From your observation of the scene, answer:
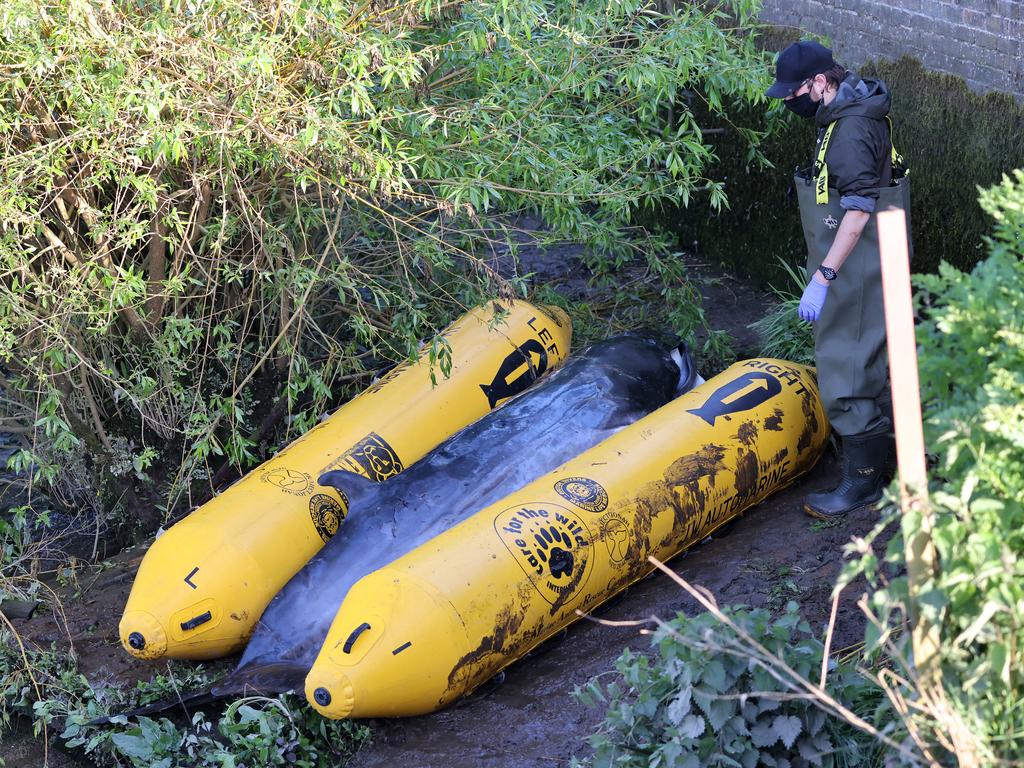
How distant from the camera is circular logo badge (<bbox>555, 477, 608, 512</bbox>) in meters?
4.41

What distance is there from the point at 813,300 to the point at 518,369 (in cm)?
167

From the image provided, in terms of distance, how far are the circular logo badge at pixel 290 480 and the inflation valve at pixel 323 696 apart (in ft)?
4.01

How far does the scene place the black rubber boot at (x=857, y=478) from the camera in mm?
4863

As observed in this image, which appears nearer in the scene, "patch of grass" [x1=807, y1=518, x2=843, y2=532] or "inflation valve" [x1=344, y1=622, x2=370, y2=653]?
"inflation valve" [x1=344, y1=622, x2=370, y2=653]

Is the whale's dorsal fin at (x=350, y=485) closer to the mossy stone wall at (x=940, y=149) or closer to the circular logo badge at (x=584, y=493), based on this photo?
the circular logo badge at (x=584, y=493)

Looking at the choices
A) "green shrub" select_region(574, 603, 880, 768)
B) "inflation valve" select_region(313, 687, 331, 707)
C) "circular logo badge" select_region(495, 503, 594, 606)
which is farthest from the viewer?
"circular logo badge" select_region(495, 503, 594, 606)

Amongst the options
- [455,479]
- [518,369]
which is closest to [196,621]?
[455,479]

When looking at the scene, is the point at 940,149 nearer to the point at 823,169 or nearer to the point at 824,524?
the point at 823,169

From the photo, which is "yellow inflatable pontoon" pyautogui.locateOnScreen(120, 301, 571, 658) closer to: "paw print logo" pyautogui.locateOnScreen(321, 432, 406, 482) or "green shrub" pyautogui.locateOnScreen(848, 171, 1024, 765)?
"paw print logo" pyautogui.locateOnScreen(321, 432, 406, 482)

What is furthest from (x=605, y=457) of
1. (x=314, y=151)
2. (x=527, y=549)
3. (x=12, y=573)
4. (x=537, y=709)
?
(x=12, y=573)

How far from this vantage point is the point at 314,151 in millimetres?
4699

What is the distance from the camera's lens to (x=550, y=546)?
426cm

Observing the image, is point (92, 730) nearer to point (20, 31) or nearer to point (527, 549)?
point (527, 549)

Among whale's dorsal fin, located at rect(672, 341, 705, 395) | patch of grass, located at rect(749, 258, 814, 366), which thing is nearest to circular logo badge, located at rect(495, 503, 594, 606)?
whale's dorsal fin, located at rect(672, 341, 705, 395)
